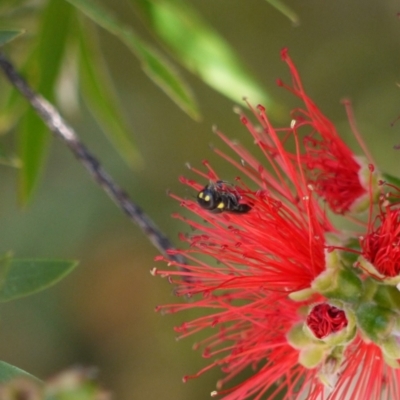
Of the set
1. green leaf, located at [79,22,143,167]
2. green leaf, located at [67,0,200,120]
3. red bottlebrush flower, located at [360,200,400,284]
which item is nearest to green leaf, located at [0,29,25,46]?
green leaf, located at [67,0,200,120]

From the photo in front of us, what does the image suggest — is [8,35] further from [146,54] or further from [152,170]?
[152,170]

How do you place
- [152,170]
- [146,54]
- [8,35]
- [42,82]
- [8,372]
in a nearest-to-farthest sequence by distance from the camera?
[8,372]
[8,35]
[146,54]
[42,82]
[152,170]

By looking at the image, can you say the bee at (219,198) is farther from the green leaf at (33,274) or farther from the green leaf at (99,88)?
the green leaf at (99,88)

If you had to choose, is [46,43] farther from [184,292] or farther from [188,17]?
[184,292]

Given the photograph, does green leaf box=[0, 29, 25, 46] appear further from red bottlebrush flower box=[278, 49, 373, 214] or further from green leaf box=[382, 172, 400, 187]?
green leaf box=[382, 172, 400, 187]

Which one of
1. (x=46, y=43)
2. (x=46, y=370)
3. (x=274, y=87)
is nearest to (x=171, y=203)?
(x=274, y=87)

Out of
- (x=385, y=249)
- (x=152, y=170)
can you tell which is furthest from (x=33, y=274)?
(x=152, y=170)
